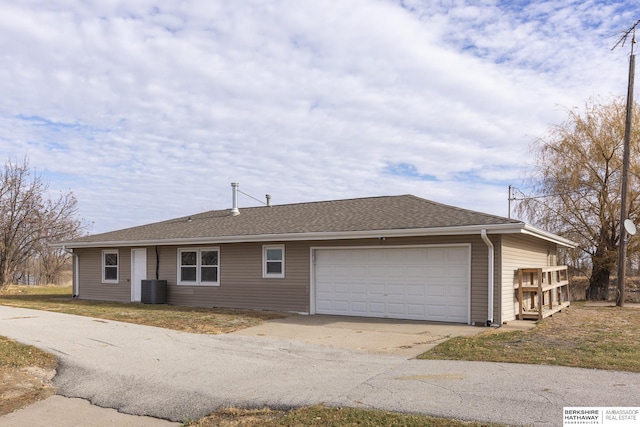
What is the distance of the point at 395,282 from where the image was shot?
47.6ft

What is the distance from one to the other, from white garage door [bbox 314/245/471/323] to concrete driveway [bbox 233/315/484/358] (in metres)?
0.47

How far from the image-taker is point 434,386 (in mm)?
6867

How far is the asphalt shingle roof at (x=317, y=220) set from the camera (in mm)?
14109

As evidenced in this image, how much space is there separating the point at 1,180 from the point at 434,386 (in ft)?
100

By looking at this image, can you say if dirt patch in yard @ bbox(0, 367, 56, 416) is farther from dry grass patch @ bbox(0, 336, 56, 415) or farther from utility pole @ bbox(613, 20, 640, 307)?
utility pole @ bbox(613, 20, 640, 307)

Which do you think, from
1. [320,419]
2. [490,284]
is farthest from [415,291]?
[320,419]

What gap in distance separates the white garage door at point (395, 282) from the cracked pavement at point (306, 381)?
15.3 feet

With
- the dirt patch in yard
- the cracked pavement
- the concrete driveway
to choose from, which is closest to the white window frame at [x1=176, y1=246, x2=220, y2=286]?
the concrete driveway

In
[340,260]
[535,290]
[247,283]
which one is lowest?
[247,283]

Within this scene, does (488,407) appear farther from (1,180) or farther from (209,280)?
(1,180)

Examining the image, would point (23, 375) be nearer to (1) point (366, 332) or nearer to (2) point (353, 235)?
(1) point (366, 332)

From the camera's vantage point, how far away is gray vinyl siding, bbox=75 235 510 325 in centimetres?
1328

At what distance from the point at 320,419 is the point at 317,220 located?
11571mm

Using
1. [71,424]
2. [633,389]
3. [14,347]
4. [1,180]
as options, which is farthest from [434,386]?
[1,180]
